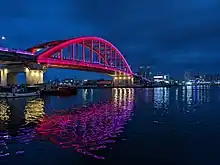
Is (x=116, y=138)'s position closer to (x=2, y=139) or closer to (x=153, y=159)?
(x=153, y=159)

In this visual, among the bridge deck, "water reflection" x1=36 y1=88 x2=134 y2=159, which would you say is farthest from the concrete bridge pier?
"water reflection" x1=36 y1=88 x2=134 y2=159

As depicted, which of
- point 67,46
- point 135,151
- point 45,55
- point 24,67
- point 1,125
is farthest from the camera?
point 67,46

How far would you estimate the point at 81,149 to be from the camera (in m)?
10.1

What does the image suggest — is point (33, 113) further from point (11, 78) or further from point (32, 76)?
point (11, 78)

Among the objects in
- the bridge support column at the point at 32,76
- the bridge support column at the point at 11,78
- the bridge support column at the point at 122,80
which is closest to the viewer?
the bridge support column at the point at 32,76

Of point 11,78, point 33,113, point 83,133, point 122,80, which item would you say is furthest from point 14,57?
point 122,80

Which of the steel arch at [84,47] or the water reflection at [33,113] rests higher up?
the steel arch at [84,47]

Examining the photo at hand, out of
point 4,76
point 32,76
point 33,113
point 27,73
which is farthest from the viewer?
point 4,76

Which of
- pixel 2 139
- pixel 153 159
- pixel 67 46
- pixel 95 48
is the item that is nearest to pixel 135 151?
pixel 153 159

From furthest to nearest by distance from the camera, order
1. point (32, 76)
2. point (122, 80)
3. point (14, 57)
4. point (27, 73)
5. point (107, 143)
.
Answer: point (122, 80)
point (27, 73)
point (32, 76)
point (14, 57)
point (107, 143)

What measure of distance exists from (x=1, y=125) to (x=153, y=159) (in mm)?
9890

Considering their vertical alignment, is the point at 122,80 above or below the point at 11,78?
above

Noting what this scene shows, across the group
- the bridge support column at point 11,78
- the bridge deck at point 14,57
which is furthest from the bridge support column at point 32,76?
the bridge support column at point 11,78

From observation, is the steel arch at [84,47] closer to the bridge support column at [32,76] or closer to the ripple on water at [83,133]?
the bridge support column at [32,76]
